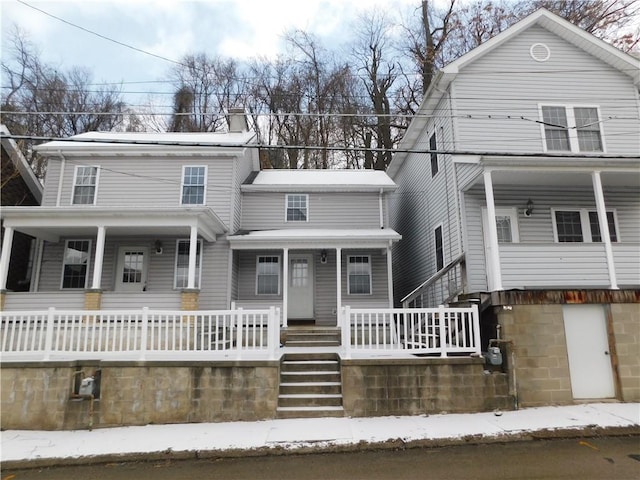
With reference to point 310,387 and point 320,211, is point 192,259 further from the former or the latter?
point 310,387

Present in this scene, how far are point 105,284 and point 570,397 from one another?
1187 centimetres

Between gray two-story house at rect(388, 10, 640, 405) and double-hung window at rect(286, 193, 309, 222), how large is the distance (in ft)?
Result: 13.4

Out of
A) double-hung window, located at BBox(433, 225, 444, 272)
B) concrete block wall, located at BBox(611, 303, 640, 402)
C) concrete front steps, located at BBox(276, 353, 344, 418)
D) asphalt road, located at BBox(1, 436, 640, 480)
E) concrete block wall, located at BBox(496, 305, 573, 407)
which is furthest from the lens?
double-hung window, located at BBox(433, 225, 444, 272)

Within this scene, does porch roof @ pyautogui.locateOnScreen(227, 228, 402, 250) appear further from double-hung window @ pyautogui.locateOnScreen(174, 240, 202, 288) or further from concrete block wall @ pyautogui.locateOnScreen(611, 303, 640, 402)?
concrete block wall @ pyautogui.locateOnScreen(611, 303, 640, 402)

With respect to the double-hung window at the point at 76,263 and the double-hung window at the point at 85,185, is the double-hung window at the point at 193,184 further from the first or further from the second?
the double-hung window at the point at 76,263

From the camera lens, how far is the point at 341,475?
4.22 m

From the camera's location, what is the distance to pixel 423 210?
41.5 feet

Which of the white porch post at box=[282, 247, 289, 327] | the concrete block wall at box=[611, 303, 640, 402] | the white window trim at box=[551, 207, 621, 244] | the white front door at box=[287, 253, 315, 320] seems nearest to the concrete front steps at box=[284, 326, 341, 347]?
the white porch post at box=[282, 247, 289, 327]

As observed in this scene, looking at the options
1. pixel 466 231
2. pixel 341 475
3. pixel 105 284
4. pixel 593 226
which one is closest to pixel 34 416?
pixel 341 475

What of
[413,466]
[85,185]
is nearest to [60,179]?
[85,185]

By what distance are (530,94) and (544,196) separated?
289 cm

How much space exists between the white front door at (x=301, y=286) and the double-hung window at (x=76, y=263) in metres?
6.18

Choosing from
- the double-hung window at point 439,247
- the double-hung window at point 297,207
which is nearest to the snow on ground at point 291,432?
the double-hung window at point 439,247

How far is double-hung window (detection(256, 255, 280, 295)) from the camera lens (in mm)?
11898
